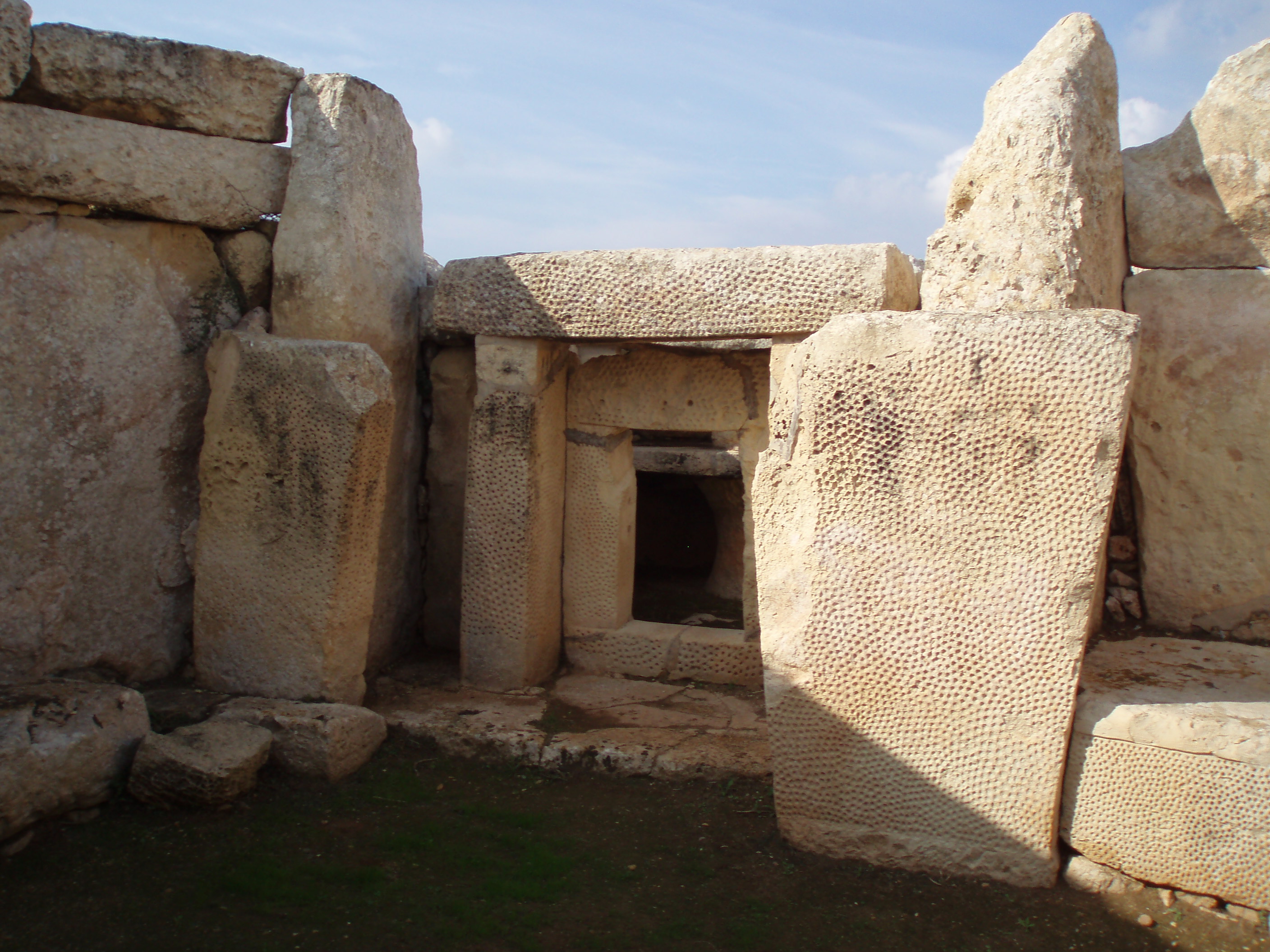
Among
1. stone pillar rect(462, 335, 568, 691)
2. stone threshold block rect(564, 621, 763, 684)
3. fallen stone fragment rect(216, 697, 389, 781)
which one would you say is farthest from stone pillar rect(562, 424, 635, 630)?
fallen stone fragment rect(216, 697, 389, 781)

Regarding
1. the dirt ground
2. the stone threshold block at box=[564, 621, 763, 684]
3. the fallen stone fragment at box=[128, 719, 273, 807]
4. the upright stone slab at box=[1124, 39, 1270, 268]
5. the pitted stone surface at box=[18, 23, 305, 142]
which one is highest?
the pitted stone surface at box=[18, 23, 305, 142]

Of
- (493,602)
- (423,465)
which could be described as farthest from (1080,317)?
(423,465)

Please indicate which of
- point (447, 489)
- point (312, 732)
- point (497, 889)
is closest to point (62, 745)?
point (312, 732)

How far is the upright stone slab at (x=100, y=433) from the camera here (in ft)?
11.1

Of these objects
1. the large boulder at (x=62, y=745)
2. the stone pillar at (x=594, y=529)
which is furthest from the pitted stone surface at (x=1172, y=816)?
the large boulder at (x=62, y=745)

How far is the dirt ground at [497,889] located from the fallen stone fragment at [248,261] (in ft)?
6.00

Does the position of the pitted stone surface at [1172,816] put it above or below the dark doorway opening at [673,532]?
below

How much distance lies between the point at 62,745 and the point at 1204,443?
138 inches

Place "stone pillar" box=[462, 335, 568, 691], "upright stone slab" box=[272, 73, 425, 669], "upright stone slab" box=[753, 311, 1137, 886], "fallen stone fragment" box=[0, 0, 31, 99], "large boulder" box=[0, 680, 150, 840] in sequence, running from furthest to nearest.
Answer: "stone pillar" box=[462, 335, 568, 691], "upright stone slab" box=[272, 73, 425, 669], "fallen stone fragment" box=[0, 0, 31, 99], "large boulder" box=[0, 680, 150, 840], "upright stone slab" box=[753, 311, 1137, 886]

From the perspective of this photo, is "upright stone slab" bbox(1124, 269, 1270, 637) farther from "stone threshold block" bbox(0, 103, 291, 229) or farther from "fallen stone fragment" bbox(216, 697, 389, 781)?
"stone threshold block" bbox(0, 103, 291, 229)

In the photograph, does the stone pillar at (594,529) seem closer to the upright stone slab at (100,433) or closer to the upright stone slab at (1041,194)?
the upright stone slab at (100,433)

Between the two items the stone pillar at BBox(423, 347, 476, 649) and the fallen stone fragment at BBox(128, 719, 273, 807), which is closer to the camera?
the fallen stone fragment at BBox(128, 719, 273, 807)

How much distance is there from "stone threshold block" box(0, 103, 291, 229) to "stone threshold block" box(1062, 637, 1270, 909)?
11.0 ft

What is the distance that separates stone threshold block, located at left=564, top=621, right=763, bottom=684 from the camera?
14.1 feet
